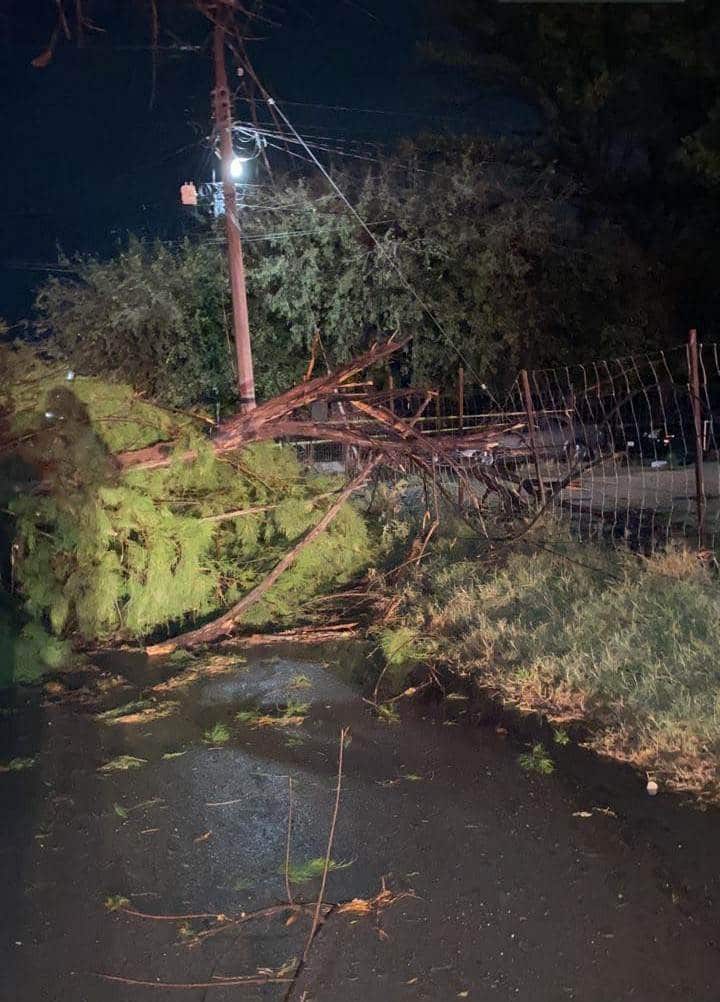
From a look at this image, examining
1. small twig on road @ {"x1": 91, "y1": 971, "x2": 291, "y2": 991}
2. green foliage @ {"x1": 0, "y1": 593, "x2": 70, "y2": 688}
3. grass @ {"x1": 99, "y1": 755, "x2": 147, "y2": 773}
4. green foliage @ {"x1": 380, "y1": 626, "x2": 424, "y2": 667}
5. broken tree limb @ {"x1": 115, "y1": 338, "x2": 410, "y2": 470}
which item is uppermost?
broken tree limb @ {"x1": 115, "y1": 338, "x2": 410, "y2": 470}

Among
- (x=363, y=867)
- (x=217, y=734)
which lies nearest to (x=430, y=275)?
(x=217, y=734)

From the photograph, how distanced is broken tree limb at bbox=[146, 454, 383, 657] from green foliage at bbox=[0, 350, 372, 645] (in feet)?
0.64

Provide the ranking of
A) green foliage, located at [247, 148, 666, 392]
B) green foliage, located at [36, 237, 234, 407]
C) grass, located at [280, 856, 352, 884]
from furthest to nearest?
green foliage, located at [36, 237, 234, 407], green foliage, located at [247, 148, 666, 392], grass, located at [280, 856, 352, 884]

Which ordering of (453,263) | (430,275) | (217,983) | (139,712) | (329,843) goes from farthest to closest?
(430,275) < (453,263) < (139,712) < (329,843) < (217,983)

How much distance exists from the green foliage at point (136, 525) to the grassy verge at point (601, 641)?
1.27 meters

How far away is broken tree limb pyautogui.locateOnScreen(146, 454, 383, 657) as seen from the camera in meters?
7.00

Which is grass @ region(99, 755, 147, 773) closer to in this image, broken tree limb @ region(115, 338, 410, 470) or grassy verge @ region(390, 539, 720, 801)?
grassy verge @ region(390, 539, 720, 801)

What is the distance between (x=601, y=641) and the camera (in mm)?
5832

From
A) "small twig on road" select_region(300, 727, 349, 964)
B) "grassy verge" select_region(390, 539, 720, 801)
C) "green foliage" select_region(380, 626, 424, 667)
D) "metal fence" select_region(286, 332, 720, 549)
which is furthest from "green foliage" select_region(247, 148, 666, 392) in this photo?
"small twig on road" select_region(300, 727, 349, 964)

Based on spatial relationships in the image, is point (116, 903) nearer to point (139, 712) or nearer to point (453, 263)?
point (139, 712)

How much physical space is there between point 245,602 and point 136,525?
1.02 m

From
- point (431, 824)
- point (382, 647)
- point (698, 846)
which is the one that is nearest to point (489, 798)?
point (431, 824)

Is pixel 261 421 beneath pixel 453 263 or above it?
beneath

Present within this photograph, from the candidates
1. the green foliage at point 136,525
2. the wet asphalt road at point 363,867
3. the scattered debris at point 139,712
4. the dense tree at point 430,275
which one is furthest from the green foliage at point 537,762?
the dense tree at point 430,275
